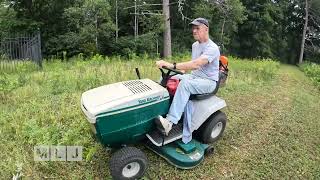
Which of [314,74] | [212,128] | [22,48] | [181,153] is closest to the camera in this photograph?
[181,153]

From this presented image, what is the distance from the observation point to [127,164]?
163 inches

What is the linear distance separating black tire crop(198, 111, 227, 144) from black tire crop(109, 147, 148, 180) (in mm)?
1147

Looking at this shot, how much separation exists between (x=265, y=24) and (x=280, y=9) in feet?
10.7

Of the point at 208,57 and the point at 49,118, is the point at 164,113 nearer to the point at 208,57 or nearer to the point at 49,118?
the point at 208,57

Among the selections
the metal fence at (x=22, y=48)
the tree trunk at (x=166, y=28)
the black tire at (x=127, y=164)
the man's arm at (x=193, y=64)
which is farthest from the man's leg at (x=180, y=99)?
the tree trunk at (x=166, y=28)

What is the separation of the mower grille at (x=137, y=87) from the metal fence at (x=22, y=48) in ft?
21.4

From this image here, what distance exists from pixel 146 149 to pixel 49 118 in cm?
158

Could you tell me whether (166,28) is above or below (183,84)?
below

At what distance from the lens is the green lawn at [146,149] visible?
4613mm

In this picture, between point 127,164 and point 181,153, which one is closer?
point 127,164

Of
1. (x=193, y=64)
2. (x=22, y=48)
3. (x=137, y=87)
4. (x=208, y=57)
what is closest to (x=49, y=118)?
(x=137, y=87)

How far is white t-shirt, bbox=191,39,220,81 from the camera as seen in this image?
4.72m

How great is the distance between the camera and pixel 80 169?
450 cm

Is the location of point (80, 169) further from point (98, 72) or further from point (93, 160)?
point (98, 72)
